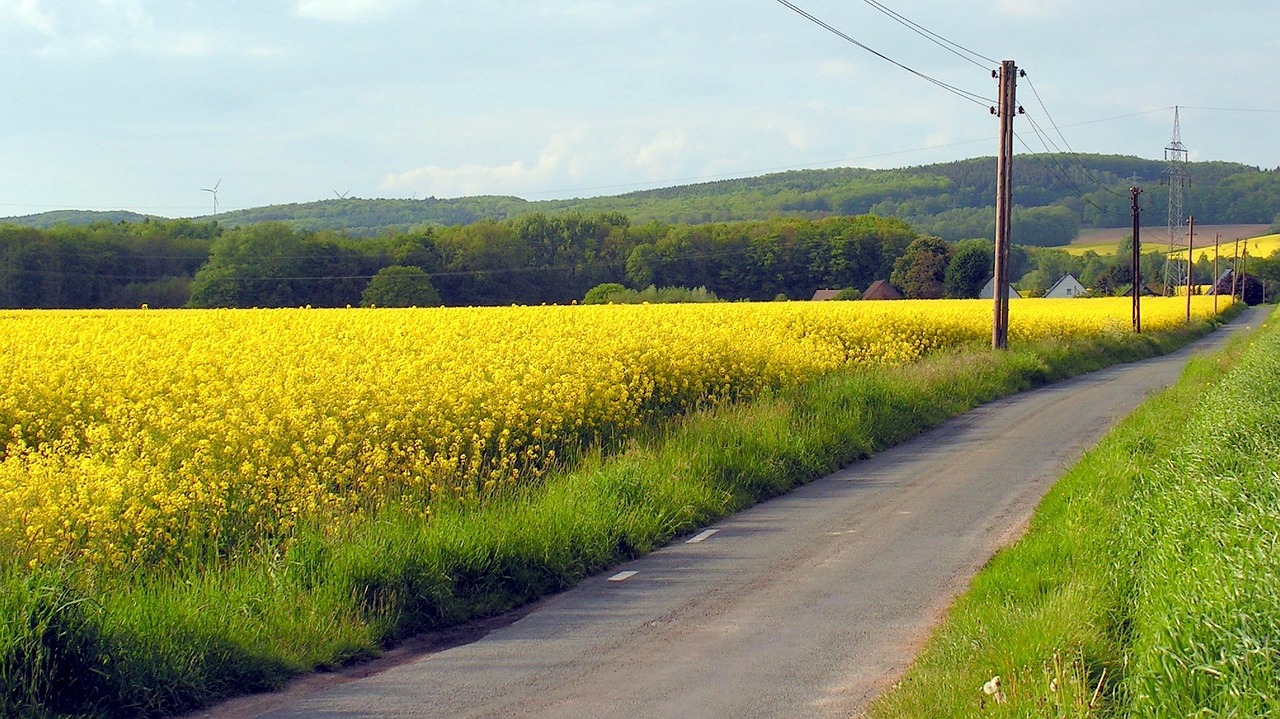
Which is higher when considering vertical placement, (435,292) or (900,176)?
(900,176)

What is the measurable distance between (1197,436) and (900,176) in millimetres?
128522

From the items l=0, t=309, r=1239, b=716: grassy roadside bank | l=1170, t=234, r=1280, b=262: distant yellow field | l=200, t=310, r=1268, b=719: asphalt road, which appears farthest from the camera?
l=1170, t=234, r=1280, b=262: distant yellow field

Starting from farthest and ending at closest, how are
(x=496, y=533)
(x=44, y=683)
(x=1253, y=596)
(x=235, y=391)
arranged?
(x=235, y=391) < (x=496, y=533) < (x=44, y=683) < (x=1253, y=596)

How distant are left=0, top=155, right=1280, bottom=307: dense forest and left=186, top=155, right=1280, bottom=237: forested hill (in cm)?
34

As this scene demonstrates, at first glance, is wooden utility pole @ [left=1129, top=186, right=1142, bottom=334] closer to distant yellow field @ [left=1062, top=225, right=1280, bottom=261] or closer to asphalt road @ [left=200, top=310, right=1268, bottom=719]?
asphalt road @ [left=200, top=310, right=1268, bottom=719]

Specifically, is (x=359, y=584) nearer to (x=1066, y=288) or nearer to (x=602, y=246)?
(x=602, y=246)

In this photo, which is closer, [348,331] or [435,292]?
[348,331]

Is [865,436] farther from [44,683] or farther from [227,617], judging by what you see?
[44,683]

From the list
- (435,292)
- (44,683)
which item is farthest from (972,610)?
(435,292)

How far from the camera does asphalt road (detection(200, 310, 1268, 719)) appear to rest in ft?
20.0

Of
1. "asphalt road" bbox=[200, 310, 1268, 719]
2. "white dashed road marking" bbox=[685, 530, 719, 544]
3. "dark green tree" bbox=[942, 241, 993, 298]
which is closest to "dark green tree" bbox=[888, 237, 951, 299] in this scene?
"dark green tree" bbox=[942, 241, 993, 298]

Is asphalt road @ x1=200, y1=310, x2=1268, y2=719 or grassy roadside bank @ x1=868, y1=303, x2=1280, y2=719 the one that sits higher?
grassy roadside bank @ x1=868, y1=303, x2=1280, y2=719

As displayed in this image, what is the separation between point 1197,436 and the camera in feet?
32.1

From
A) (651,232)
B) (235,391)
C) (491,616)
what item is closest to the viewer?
(491,616)
